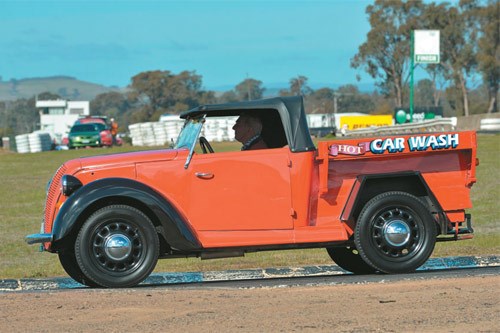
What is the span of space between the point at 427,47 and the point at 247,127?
237 feet

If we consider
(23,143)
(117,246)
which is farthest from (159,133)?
(117,246)

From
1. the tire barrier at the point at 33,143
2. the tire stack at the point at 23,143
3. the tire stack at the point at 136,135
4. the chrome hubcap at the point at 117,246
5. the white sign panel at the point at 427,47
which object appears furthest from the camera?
the white sign panel at the point at 427,47

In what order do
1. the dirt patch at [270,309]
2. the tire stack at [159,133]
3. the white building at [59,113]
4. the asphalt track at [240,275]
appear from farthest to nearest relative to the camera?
the white building at [59,113]
the tire stack at [159,133]
the asphalt track at [240,275]
the dirt patch at [270,309]

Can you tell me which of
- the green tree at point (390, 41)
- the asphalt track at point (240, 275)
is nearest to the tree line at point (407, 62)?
the green tree at point (390, 41)

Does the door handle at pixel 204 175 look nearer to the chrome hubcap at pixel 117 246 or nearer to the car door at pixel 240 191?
the car door at pixel 240 191

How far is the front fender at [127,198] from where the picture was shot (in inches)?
340

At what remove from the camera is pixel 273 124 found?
9539 mm

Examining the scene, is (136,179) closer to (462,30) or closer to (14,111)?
(462,30)

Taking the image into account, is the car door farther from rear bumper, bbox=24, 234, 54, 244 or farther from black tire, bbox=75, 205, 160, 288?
rear bumper, bbox=24, 234, 54, 244

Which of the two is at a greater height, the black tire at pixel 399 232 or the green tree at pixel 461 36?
the green tree at pixel 461 36

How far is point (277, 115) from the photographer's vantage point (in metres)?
9.53

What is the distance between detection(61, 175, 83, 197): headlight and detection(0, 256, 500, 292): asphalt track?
123 centimetres

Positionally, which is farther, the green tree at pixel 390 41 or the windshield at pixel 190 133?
the green tree at pixel 390 41

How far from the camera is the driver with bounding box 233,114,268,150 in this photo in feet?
31.2
